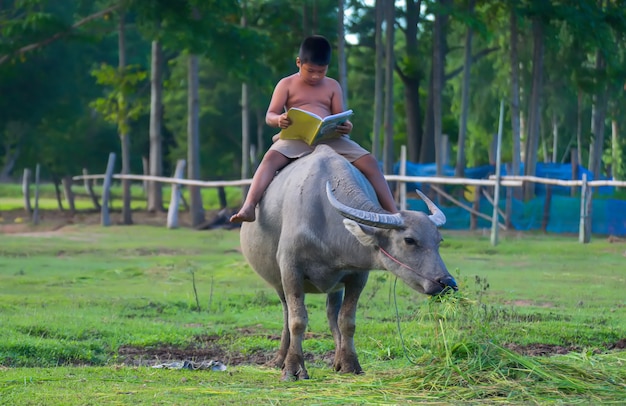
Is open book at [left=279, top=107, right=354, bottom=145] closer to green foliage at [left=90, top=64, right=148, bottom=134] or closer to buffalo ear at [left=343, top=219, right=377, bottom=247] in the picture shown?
buffalo ear at [left=343, top=219, right=377, bottom=247]

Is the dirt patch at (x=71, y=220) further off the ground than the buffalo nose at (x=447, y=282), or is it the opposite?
the buffalo nose at (x=447, y=282)

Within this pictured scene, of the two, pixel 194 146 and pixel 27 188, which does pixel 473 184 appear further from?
pixel 27 188

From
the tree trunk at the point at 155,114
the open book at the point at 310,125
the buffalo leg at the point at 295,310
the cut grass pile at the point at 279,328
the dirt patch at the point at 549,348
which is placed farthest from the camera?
the tree trunk at the point at 155,114

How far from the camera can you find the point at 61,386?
657cm

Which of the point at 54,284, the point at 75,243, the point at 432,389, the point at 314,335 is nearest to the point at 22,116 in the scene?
the point at 75,243

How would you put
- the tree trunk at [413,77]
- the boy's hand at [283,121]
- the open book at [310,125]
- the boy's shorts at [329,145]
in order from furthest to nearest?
the tree trunk at [413,77] → the boy's shorts at [329,145] → the boy's hand at [283,121] → the open book at [310,125]

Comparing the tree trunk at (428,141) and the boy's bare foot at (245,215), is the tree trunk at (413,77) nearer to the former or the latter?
the tree trunk at (428,141)

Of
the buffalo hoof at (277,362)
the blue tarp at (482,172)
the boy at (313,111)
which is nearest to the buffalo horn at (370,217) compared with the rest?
the boy at (313,111)

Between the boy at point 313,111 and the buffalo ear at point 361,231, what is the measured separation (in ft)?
3.19

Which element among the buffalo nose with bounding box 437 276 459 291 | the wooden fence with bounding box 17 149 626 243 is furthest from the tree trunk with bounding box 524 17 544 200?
the buffalo nose with bounding box 437 276 459 291

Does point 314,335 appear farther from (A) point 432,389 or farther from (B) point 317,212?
(A) point 432,389

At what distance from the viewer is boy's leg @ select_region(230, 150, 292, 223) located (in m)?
7.73

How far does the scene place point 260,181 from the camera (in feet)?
26.0

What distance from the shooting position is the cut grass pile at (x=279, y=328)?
20.6 feet
